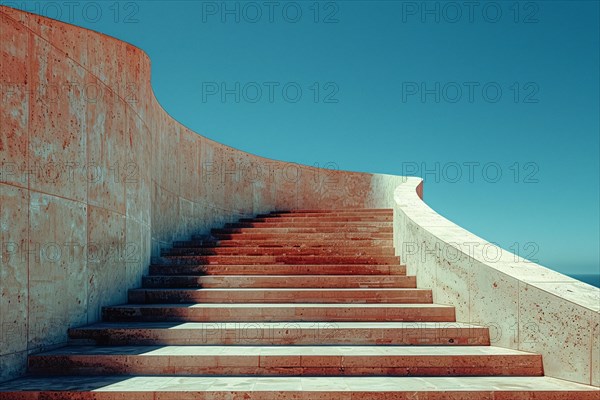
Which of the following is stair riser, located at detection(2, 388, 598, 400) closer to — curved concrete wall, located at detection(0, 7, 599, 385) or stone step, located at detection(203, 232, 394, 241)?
curved concrete wall, located at detection(0, 7, 599, 385)

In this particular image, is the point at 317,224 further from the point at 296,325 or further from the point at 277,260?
the point at 296,325

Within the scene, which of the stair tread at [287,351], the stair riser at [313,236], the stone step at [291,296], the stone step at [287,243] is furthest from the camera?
the stair riser at [313,236]

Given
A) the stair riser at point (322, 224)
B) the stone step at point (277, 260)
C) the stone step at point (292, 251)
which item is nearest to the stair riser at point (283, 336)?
the stone step at point (277, 260)

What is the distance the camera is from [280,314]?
210 inches

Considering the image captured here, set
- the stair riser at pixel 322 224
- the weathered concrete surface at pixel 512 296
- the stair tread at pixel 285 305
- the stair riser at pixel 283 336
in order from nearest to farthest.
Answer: the weathered concrete surface at pixel 512 296
the stair riser at pixel 283 336
the stair tread at pixel 285 305
the stair riser at pixel 322 224

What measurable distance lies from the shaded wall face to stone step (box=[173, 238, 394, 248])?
1.84 feet

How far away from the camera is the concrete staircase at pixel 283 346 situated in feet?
12.3

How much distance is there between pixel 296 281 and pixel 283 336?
150 cm

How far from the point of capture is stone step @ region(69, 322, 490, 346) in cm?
470

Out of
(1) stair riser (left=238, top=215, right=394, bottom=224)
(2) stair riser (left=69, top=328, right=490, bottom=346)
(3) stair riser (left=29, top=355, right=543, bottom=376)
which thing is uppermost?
(1) stair riser (left=238, top=215, right=394, bottom=224)

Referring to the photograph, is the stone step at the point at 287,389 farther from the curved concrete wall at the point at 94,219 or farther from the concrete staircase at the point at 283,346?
the curved concrete wall at the point at 94,219

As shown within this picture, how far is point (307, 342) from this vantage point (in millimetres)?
4730

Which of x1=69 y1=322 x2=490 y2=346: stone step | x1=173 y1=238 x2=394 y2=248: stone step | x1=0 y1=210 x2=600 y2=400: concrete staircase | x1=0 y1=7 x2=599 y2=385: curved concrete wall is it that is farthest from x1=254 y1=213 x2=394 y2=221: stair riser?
x1=69 y1=322 x2=490 y2=346: stone step

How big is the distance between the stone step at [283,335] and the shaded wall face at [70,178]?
54 cm
